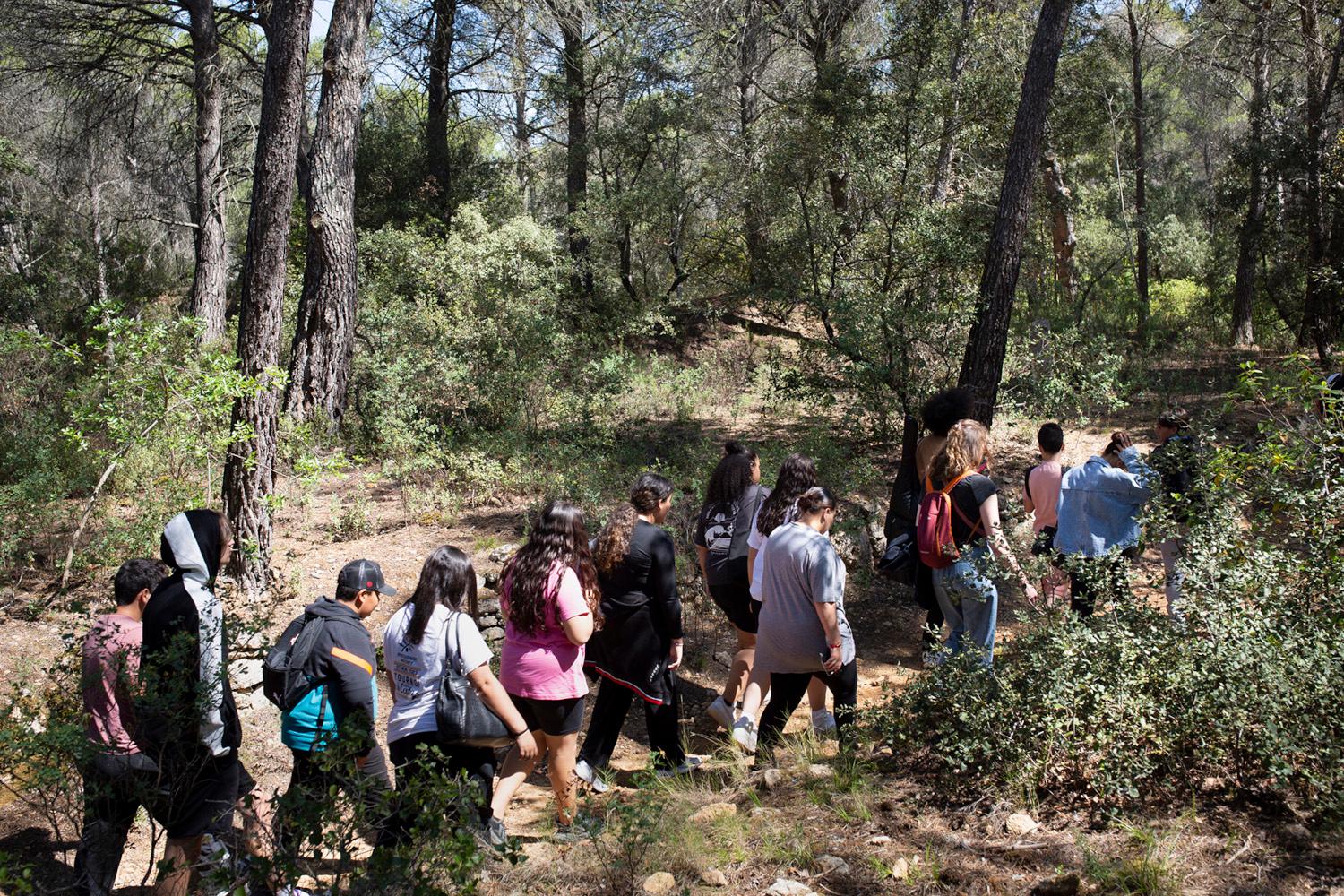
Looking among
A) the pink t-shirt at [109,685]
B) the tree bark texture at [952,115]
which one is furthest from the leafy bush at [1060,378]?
the pink t-shirt at [109,685]

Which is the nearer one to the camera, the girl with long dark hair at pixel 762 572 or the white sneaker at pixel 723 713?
the girl with long dark hair at pixel 762 572

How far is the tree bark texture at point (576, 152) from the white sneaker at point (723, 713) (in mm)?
10930

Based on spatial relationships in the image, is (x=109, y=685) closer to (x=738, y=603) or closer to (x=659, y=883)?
(x=659, y=883)

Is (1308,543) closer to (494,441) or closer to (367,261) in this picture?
(494,441)

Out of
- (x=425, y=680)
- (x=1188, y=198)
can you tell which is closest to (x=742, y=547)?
(x=425, y=680)

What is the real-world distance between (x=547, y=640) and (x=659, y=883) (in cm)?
122

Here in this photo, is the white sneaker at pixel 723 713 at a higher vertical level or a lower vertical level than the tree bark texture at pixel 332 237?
lower

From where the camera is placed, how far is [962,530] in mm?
5184

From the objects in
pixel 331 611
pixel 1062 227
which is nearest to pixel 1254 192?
pixel 1062 227

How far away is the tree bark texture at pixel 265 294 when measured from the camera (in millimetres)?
7258

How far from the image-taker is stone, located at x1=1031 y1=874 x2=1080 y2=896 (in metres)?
3.36

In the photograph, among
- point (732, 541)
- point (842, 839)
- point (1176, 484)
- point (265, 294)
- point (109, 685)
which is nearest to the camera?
point (109, 685)

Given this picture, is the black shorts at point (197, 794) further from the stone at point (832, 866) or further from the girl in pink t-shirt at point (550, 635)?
the stone at point (832, 866)

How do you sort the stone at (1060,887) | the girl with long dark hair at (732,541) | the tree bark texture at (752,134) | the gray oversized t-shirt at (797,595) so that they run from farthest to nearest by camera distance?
the tree bark texture at (752,134) < the girl with long dark hair at (732,541) < the gray oversized t-shirt at (797,595) < the stone at (1060,887)
